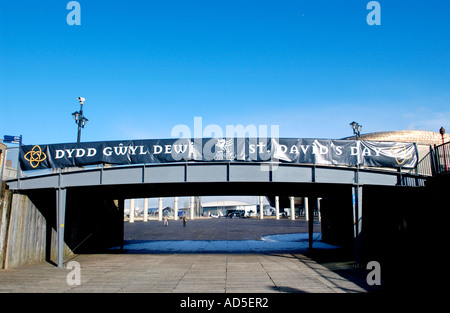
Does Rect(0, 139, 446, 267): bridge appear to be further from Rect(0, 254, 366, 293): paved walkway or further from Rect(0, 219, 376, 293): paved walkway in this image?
Rect(0, 254, 366, 293): paved walkway

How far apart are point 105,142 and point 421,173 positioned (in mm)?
14752

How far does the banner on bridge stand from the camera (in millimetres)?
14484

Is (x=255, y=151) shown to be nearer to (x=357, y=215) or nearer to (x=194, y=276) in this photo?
(x=357, y=215)

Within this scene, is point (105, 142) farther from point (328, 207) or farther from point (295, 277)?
point (328, 207)

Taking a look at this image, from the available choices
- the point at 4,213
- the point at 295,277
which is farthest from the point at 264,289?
the point at 4,213

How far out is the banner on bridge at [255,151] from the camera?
14.5m

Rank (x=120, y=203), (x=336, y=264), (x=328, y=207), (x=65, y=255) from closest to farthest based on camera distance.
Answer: (x=336, y=264)
(x=65, y=255)
(x=120, y=203)
(x=328, y=207)

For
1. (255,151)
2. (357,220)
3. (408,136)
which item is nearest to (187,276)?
(255,151)

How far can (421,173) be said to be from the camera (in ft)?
47.8

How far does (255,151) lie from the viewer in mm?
14531
